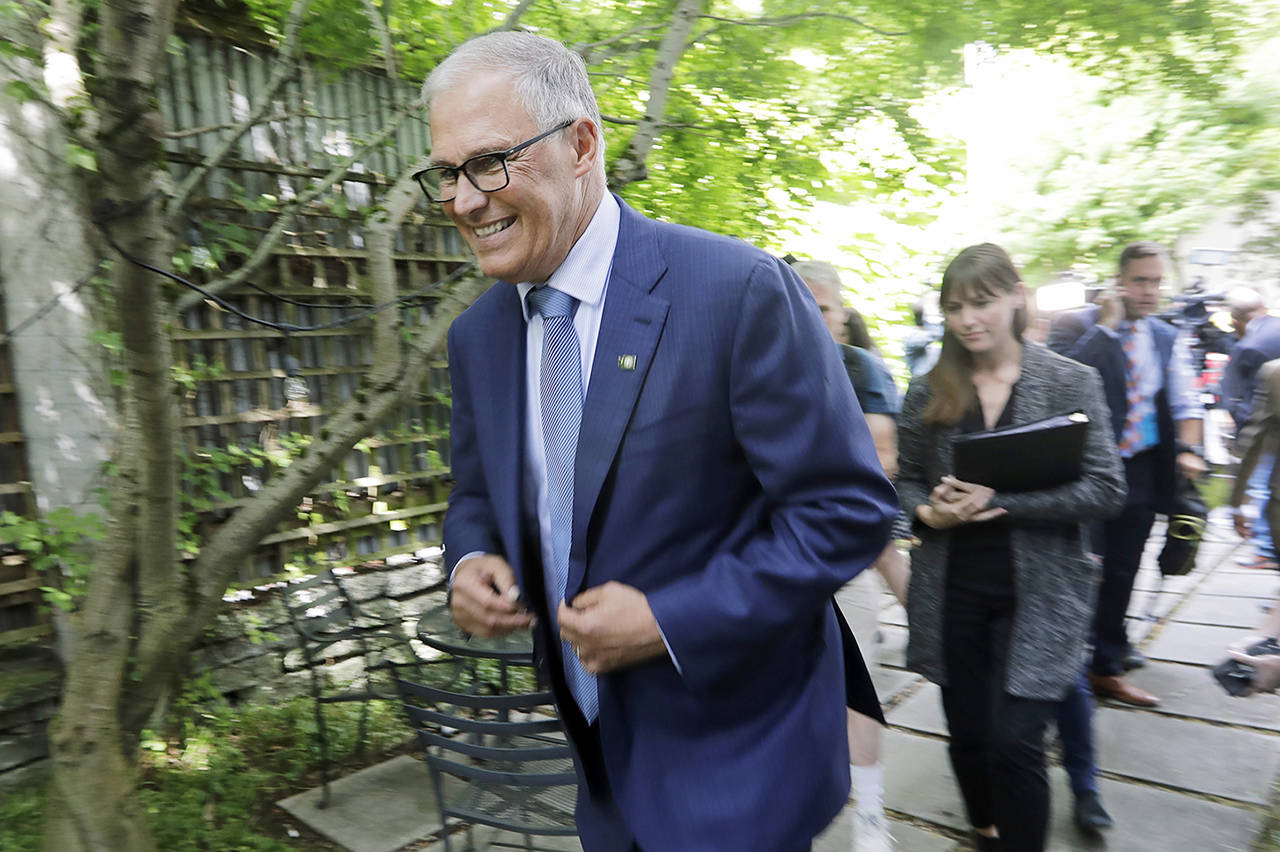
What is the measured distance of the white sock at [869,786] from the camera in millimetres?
3363

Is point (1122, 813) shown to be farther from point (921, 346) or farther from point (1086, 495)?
point (921, 346)

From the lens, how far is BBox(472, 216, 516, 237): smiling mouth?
1614 millimetres

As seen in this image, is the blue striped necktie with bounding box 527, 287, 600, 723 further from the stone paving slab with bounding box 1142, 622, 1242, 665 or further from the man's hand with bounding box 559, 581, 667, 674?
the stone paving slab with bounding box 1142, 622, 1242, 665

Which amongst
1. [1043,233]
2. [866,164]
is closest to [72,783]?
[866,164]

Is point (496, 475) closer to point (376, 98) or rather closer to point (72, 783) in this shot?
point (72, 783)

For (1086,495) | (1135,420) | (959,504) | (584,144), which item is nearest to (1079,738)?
(1086,495)

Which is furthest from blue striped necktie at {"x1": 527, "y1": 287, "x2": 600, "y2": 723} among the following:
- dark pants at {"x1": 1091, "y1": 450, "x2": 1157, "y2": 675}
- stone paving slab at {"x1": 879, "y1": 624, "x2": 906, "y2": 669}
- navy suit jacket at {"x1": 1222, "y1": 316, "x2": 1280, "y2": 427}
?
navy suit jacket at {"x1": 1222, "y1": 316, "x2": 1280, "y2": 427}

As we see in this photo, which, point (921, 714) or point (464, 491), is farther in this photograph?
point (921, 714)

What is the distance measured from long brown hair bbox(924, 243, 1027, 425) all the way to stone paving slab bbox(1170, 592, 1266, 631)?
13.5 feet

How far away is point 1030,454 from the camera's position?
2.80 metres

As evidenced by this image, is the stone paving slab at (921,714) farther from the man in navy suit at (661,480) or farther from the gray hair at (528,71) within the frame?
the gray hair at (528,71)

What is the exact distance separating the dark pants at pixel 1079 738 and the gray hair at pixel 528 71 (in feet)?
9.85

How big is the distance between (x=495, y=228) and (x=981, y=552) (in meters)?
2.01

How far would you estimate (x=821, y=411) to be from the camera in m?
1.48
